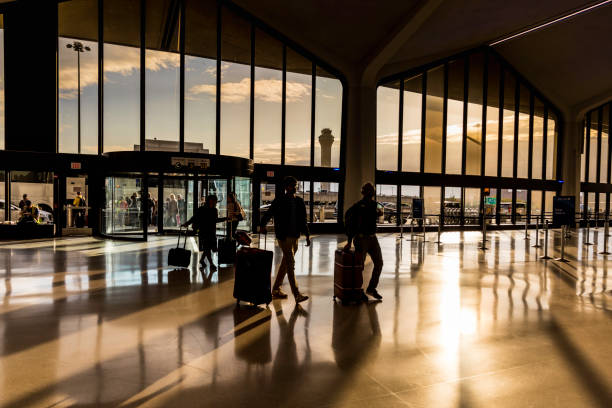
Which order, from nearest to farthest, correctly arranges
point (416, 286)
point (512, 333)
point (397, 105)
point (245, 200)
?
point (512, 333) < point (416, 286) < point (245, 200) < point (397, 105)

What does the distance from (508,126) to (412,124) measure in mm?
7254

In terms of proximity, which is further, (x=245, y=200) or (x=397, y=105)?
(x=397, y=105)

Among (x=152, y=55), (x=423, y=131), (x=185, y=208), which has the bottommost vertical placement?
(x=185, y=208)

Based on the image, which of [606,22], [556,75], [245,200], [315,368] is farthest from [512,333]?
[556,75]

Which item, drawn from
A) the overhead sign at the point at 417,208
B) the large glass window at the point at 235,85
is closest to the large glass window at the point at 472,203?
the overhead sign at the point at 417,208

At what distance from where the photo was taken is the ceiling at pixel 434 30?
16.0m

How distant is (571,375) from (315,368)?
7.49ft

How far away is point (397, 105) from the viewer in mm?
20516

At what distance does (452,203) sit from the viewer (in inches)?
884

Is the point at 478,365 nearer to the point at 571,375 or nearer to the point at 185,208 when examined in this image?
the point at 571,375

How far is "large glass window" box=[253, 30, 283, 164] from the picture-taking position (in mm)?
17906

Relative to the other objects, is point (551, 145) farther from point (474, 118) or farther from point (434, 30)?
point (434, 30)

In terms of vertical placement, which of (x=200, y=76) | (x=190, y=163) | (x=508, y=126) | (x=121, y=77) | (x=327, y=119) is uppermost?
(x=200, y=76)

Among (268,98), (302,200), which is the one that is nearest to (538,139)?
(268,98)
